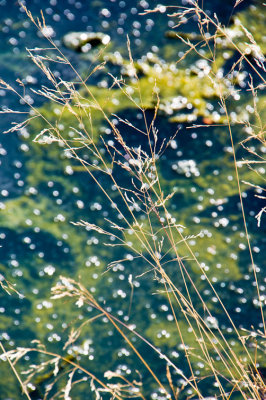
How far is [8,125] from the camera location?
0.81 m

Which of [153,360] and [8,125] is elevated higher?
[8,125]

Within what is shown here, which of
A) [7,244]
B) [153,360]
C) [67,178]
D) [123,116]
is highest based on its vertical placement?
[123,116]

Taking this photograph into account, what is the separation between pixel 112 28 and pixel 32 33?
0.61ft

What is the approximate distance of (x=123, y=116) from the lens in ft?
2.72

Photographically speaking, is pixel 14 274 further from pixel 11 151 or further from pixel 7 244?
pixel 11 151

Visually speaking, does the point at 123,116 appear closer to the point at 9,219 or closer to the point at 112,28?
the point at 112,28

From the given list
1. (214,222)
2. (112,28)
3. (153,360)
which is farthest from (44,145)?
(153,360)

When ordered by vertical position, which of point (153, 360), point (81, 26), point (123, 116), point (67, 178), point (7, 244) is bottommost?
point (153, 360)

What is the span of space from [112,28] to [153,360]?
811 mm

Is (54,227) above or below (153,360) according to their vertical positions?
above

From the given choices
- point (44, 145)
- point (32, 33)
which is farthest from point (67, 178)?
point (32, 33)

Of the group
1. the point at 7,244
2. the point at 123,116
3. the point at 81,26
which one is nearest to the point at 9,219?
the point at 7,244

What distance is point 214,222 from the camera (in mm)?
857

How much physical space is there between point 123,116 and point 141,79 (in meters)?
0.10
